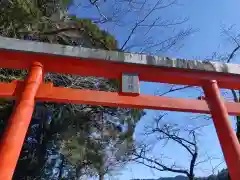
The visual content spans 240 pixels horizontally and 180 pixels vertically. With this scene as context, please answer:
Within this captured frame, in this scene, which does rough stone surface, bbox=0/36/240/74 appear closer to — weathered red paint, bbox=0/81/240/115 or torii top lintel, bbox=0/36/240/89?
torii top lintel, bbox=0/36/240/89

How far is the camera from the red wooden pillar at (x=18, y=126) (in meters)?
1.80

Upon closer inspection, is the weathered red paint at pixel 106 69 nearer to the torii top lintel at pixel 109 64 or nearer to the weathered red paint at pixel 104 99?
the torii top lintel at pixel 109 64

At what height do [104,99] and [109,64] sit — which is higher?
[109,64]

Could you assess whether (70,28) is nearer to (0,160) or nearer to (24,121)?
(24,121)

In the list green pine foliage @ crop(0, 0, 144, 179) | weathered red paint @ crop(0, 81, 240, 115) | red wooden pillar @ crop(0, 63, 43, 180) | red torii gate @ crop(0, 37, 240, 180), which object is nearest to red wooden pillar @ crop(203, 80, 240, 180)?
red torii gate @ crop(0, 37, 240, 180)

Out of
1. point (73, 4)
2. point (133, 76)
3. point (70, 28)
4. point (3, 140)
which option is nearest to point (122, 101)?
point (133, 76)

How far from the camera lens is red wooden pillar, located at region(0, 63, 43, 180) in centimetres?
180

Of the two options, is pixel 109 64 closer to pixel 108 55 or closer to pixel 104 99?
pixel 108 55

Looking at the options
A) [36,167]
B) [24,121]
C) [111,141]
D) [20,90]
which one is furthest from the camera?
[111,141]

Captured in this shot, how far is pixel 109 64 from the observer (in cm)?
284

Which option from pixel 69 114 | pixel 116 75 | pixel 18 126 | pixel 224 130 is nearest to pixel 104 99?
pixel 116 75

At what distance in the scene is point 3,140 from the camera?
6.37ft

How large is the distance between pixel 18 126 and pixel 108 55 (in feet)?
3.95

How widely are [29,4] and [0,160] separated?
168 inches
